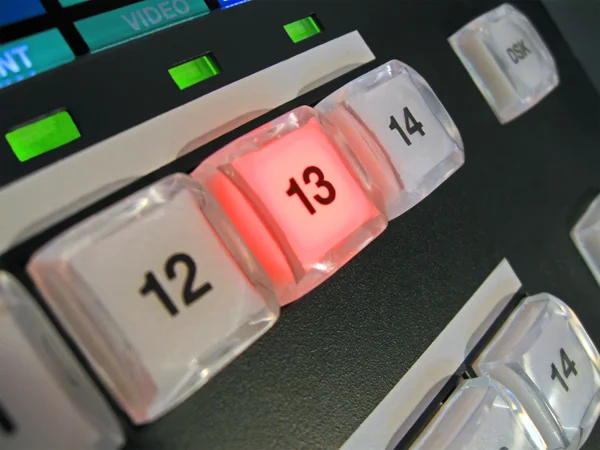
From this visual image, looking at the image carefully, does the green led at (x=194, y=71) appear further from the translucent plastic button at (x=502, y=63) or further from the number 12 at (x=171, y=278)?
the translucent plastic button at (x=502, y=63)

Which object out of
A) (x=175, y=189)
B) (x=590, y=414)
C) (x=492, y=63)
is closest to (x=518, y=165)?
(x=492, y=63)

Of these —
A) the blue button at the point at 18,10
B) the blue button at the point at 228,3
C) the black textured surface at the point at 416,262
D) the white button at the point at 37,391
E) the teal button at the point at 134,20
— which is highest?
the blue button at the point at 18,10

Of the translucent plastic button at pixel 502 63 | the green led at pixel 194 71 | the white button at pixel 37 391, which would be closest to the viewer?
the white button at pixel 37 391

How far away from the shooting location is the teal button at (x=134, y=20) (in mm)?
346

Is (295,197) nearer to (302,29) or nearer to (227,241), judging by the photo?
(227,241)

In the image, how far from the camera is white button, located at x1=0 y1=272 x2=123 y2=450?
0.25 metres

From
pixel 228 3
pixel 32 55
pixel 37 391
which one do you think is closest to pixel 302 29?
pixel 228 3

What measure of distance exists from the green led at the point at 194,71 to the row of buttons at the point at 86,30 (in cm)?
3

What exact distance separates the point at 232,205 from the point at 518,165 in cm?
30

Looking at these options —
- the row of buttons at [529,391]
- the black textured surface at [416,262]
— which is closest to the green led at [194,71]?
the black textured surface at [416,262]

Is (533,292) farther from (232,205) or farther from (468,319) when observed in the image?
(232,205)

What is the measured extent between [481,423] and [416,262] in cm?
11

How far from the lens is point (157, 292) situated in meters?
0.28

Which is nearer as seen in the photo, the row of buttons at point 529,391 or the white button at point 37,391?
the white button at point 37,391
